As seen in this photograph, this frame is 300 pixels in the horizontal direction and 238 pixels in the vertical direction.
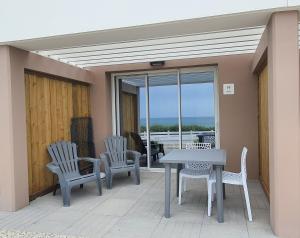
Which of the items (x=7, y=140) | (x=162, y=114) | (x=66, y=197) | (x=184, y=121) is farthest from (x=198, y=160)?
(x=162, y=114)

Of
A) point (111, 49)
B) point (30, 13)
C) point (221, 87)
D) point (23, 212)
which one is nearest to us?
point (30, 13)

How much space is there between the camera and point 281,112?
10.1 ft

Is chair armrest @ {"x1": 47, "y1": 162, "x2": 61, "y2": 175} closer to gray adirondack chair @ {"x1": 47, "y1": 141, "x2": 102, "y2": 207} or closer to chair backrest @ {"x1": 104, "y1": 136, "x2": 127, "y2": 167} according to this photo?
gray adirondack chair @ {"x1": 47, "y1": 141, "x2": 102, "y2": 207}

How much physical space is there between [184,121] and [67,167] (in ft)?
9.84

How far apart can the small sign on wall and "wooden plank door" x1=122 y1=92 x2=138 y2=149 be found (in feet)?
7.46

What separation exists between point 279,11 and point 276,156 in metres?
1.55

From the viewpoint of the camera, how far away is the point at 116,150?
20.1 ft

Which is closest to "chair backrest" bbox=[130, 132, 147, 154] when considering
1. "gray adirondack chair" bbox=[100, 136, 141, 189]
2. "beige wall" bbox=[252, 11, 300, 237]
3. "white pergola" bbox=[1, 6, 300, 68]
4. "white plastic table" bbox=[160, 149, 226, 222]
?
"gray adirondack chair" bbox=[100, 136, 141, 189]

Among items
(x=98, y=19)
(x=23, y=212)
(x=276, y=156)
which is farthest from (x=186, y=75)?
(x=23, y=212)

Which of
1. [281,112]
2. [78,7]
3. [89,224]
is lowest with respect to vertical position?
[89,224]

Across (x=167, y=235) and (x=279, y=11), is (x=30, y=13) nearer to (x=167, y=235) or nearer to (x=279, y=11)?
(x=279, y=11)

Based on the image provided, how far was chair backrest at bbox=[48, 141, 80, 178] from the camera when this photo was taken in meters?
4.94

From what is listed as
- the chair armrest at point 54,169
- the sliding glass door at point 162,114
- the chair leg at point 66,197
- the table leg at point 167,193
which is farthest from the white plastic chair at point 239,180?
the sliding glass door at point 162,114

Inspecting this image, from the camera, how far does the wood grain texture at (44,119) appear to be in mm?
4742
